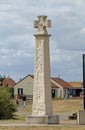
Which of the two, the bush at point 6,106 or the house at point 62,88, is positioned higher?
the house at point 62,88

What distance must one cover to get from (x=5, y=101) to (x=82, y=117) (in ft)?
32.7

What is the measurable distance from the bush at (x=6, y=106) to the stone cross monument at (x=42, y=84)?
8.34 meters

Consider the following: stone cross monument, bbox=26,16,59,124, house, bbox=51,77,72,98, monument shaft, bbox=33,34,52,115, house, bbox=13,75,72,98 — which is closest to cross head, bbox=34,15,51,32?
stone cross monument, bbox=26,16,59,124

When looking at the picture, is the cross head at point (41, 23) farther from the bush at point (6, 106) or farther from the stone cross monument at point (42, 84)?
the bush at point (6, 106)

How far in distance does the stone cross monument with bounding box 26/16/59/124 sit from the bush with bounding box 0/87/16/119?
834cm

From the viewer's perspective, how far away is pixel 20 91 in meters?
108

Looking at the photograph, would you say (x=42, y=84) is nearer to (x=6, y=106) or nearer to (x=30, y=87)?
(x=6, y=106)

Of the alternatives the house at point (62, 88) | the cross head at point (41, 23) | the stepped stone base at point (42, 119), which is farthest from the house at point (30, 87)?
the stepped stone base at point (42, 119)

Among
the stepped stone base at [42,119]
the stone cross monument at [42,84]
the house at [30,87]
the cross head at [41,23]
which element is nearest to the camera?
the stepped stone base at [42,119]

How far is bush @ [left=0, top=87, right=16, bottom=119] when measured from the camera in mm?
36125

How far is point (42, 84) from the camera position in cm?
2750

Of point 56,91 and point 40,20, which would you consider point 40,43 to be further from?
point 56,91

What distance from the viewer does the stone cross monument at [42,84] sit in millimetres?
27438

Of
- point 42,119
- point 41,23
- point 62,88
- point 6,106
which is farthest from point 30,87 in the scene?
point 42,119
